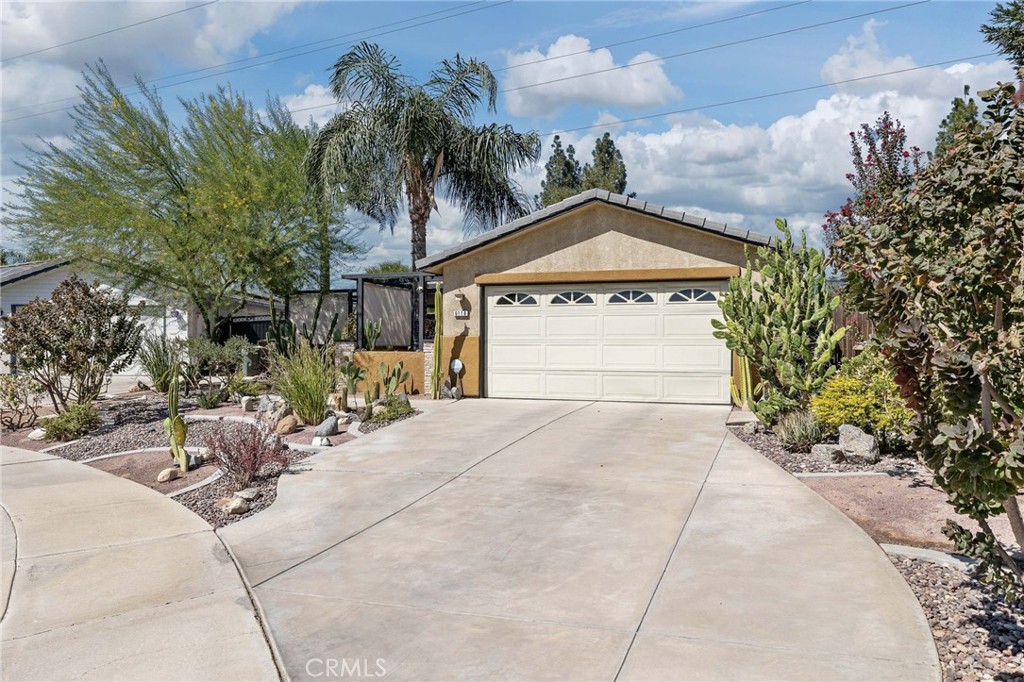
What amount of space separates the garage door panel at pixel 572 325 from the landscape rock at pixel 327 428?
5.27 m

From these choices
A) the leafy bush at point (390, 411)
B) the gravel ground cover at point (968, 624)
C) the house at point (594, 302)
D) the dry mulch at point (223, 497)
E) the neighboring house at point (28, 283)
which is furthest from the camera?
the neighboring house at point (28, 283)

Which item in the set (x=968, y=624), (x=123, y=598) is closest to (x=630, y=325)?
(x=968, y=624)

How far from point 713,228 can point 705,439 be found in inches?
184

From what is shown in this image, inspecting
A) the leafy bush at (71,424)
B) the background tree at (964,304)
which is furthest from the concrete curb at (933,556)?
the leafy bush at (71,424)

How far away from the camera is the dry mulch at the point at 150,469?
8.65 metres

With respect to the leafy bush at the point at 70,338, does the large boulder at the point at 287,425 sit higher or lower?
lower

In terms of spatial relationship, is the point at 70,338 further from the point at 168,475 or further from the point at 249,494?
the point at 249,494

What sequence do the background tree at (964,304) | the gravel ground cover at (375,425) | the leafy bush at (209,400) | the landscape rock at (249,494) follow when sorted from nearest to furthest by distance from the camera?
the background tree at (964,304)
the landscape rock at (249,494)
the gravel ground cover at (375,425)
the leafy bush at (209,400)

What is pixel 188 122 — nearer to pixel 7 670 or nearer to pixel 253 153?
pixel 253 153

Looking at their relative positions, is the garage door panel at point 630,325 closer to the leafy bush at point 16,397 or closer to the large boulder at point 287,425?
the large boulder at point 287,425

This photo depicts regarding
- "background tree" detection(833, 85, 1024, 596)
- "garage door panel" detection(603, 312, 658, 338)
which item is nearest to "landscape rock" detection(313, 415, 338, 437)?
"garage door panel" detection(603, 312, 658, 338)

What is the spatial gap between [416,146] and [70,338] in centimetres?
1036

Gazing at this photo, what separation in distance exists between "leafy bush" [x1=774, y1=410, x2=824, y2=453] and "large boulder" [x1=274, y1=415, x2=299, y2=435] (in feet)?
23.5

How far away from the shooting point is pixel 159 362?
16422mm
